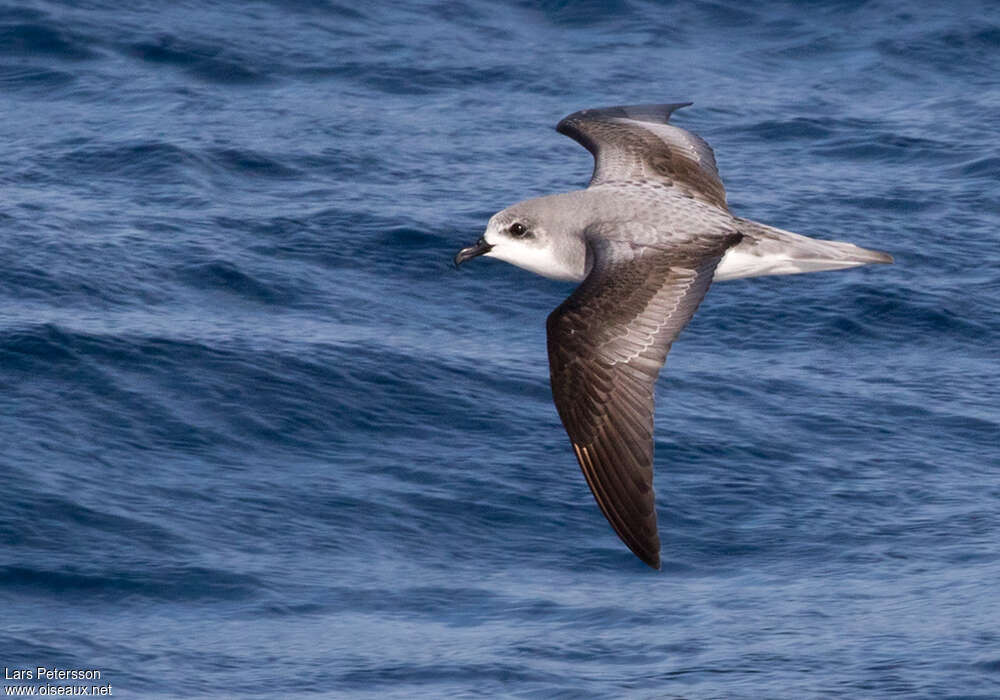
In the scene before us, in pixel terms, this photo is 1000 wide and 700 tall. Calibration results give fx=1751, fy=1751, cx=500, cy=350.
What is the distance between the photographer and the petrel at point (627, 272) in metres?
Result: 9.36

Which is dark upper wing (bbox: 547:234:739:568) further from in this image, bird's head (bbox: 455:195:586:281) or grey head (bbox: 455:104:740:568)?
bird's head (bbox: 455:195:586:281)

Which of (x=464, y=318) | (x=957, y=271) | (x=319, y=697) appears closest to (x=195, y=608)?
(x=319, y=697)

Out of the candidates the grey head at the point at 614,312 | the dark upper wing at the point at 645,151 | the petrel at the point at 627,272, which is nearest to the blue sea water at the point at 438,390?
the dark upper wing at the point at 645,151

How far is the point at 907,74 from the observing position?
67.5 ft

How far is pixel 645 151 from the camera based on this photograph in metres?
12.5

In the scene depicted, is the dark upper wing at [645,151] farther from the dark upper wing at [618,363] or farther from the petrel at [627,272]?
the dark upper wing at [618,363]

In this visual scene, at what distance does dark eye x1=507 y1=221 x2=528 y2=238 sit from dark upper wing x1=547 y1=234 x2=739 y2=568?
2.79 feet

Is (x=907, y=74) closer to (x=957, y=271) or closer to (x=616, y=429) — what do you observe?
(x=957, y=271)

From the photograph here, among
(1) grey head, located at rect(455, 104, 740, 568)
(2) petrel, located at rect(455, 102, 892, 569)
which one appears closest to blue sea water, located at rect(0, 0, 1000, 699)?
(2) petrel, located at rect(455, 102, 892, 569)

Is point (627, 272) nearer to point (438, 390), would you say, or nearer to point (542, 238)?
point (542, 238)

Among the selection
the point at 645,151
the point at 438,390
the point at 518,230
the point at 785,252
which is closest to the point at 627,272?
the point at 518,230

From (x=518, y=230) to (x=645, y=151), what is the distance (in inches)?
80.8

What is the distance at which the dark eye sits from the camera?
10742 mm

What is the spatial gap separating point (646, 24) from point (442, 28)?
249cm
